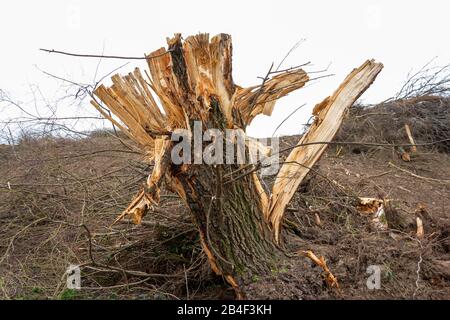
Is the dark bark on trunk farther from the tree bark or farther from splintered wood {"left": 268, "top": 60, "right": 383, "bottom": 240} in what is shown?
splintered wood {"left": 268, "top": 60, "right": 383, "bottom": 240}

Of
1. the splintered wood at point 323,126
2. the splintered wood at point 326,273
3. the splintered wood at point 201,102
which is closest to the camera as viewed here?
the splintered wood at point 201,102

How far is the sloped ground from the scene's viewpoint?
331cm

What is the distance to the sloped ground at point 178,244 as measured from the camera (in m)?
3.31

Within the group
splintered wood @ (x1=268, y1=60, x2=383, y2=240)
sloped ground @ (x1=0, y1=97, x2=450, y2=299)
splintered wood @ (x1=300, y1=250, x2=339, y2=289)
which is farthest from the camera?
splintered wood @ (x1=268, y1=60, x2=383, y2=240)

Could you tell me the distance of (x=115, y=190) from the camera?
180 inches

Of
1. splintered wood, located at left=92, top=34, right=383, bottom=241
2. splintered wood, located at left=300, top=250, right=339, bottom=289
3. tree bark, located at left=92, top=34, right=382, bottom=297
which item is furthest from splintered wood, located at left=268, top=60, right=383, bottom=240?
splintered wood, located at left=300, top=250, right=339, bottom=289

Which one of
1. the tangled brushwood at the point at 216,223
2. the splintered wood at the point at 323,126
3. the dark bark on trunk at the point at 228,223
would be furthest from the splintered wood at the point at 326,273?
the splintered wood at the point at 323,126

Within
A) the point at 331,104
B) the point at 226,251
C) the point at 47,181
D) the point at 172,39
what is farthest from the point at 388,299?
the point at 47,181

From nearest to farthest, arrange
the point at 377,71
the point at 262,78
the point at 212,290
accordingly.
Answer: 1. the point at 262,78
2. the point at 212,290
3. the point at 377,71

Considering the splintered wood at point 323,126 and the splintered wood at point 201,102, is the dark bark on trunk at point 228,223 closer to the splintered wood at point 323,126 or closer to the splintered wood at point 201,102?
the splintered wood at point 201,102

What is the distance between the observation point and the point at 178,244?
13.1 ft

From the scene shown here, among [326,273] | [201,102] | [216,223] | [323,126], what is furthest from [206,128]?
[326,273]
